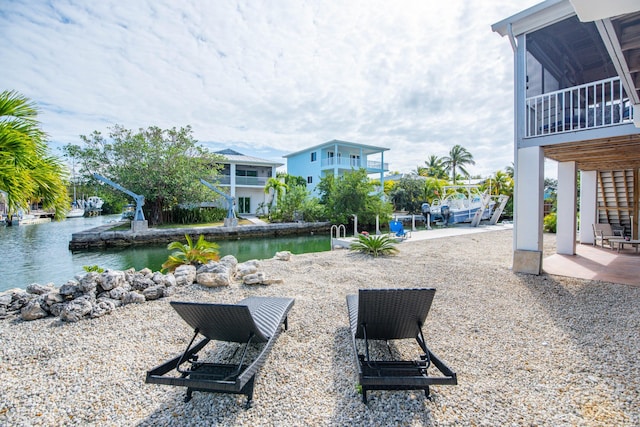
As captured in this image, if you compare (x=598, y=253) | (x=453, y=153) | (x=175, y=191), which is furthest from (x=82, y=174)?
(x=453, y=153)

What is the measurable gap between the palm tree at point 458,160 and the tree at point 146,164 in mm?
33555

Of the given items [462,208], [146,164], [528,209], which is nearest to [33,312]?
[528,209]

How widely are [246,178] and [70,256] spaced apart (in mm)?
17268

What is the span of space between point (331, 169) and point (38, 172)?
88.0 feet

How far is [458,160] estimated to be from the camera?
138 ft

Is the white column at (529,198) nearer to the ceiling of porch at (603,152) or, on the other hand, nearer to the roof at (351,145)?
the ceiling of porch at (603,152)

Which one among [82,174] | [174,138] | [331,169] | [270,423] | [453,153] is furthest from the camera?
[453,153]

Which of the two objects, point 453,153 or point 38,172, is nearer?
point 38,172

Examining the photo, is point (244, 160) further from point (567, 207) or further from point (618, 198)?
point (618, 198)

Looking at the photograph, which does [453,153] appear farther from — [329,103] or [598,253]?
[598,253]

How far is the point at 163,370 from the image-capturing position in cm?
234

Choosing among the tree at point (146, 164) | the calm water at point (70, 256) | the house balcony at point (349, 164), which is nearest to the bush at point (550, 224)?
the calm water at point (70, 256)

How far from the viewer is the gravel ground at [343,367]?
2.18 metres

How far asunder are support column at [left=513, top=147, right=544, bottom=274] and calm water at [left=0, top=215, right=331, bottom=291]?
8.60 m
